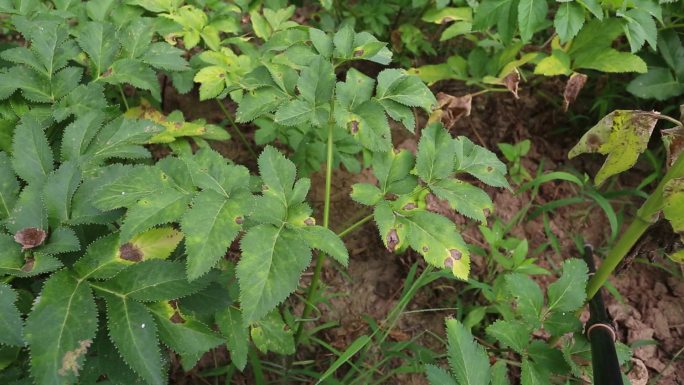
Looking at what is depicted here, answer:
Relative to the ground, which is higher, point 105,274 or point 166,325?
point 105,274

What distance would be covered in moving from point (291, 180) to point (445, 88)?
1.66 meters

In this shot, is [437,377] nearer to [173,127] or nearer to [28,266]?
[28,266]

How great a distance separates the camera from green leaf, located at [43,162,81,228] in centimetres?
117

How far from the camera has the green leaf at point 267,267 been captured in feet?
3.33

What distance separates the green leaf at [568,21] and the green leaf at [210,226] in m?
1.43

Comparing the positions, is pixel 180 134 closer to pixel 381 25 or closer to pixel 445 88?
pixel 381 25

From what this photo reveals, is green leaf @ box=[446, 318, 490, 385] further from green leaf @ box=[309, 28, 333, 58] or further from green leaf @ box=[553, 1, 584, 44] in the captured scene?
green leaf @ box=[553, 1, 584, 44]

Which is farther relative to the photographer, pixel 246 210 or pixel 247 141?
pixel 247 141

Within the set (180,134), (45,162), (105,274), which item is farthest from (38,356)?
(180,134)

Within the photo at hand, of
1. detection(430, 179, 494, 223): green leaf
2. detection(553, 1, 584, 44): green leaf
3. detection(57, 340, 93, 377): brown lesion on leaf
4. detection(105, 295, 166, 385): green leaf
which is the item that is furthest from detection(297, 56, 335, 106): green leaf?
detection(553, 1, 584, 44): green leaf

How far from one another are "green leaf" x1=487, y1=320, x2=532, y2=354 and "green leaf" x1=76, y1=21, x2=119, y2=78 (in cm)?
142

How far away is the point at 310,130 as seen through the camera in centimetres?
209

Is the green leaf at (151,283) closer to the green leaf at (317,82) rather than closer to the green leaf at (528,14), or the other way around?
the green leaf at (317,82)

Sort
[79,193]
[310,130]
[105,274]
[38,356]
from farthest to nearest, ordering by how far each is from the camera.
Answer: [310,130] < [79,193] < [105,274] < [38,356]
